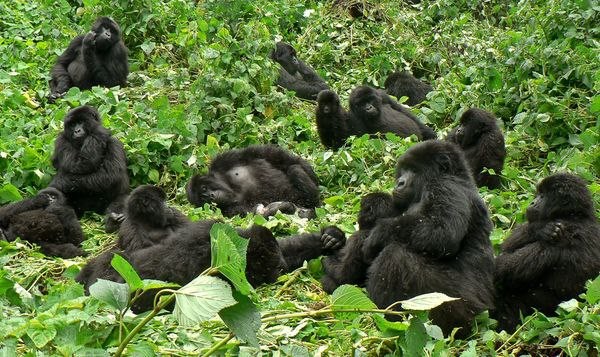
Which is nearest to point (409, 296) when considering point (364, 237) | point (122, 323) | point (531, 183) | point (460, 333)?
point (460, 333)

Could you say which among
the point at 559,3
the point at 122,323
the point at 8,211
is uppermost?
the point at 559,3

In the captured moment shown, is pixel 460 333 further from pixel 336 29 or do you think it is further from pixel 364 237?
pixel 336 29

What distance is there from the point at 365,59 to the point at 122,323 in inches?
394

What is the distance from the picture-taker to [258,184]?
8.89 metres

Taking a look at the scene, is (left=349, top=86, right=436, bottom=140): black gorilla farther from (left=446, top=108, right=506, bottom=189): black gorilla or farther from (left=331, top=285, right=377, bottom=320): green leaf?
(left=331, top=285, right=377, bottom=320): green leaf

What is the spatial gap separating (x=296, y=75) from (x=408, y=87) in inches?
61.4

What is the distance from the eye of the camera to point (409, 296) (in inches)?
209

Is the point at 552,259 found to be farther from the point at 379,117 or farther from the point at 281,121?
the point at 281,121

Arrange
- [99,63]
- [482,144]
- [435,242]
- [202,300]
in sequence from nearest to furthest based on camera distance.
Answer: [202,300], [435,242], [482,144], [99,63]

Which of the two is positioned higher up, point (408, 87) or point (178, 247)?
point (178, 247)

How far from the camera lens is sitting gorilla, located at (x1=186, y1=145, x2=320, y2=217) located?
28.0 feet

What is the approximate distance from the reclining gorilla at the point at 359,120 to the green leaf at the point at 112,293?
262 inches

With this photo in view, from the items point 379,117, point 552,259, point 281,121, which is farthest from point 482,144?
point 552,259

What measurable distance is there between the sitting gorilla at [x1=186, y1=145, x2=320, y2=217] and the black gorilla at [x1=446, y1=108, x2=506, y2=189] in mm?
1472
